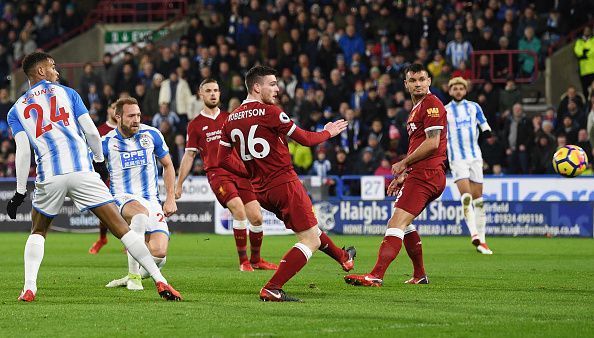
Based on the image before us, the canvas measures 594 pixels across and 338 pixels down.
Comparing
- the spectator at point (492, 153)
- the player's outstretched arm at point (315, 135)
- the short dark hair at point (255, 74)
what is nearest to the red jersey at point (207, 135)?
the short dark hair at point (255, 74)

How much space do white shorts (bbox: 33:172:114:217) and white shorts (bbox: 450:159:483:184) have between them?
30.5 feet

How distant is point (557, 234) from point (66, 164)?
14781mm

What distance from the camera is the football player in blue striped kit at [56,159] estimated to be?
35.9 feet

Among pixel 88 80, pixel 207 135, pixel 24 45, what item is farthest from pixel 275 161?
pixel 24 45

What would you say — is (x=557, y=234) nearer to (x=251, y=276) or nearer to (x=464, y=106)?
(x=464, y=106)

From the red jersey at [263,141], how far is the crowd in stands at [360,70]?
1466 cm

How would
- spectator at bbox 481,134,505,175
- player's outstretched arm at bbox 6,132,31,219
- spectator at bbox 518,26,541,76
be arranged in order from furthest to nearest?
spectator at bbox 518,26,541,76 → spectator at bbox 481,134,505,175 → player's outstretched arm at bbox 6,132,31,219

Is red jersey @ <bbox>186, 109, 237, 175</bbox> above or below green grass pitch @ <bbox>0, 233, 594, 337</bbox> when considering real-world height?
above

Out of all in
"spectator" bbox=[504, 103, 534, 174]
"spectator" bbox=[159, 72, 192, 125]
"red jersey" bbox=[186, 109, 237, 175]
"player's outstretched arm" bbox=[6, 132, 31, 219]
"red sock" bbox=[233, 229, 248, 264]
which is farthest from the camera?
"spectator" bbox=[159, 72, 192, 125]

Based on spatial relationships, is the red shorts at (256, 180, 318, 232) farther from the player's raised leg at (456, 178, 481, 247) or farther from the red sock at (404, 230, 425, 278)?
the player's raised leg at (456, 178, 481, 247)

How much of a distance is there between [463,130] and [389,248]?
725 centimetres

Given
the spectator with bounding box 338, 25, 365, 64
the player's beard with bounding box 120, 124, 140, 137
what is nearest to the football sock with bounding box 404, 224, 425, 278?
the player's beard with bounding box 120, 124, 140, 137

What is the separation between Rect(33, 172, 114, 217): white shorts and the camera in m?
10.9

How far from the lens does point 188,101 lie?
29.9 m
